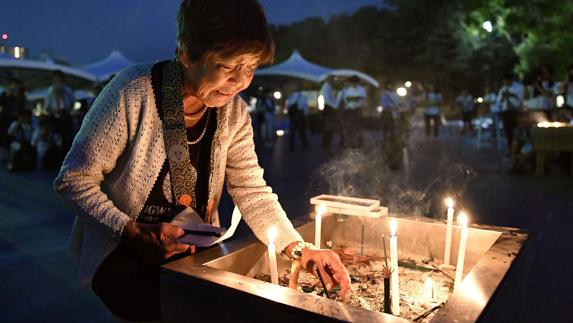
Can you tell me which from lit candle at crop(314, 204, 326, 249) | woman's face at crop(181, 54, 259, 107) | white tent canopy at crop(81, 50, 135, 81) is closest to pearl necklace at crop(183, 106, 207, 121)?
woman's face at crop(181, 54, 259, 107)

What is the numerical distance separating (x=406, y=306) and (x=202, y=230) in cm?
90

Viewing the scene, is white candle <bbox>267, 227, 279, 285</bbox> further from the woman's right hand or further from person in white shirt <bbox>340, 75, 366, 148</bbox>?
person in white shirt <bbox>340, 75, 366, 148</bbox>

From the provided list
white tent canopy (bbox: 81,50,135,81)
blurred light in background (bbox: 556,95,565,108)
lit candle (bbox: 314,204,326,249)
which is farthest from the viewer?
white tent canopy (bbox: 81,50,135,81)

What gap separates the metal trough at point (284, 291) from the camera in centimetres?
129

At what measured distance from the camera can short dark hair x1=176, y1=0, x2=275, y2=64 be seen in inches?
58.9

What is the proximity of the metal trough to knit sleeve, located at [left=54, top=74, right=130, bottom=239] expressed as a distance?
10.6 inches

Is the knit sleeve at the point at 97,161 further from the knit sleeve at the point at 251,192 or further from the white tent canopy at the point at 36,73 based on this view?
the white tent canopy at the point at 36,73

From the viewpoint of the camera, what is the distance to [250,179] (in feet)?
6.67

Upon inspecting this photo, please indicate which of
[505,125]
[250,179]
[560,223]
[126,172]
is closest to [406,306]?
[250,179]

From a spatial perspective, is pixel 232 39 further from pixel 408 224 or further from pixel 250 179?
pixel 408 224

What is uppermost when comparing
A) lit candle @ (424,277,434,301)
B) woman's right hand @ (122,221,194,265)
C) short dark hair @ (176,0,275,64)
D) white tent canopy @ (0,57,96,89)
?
white tent canopy @ (0,57,96,89)

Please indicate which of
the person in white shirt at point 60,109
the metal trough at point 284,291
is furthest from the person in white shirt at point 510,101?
the person in white shirt at point 60,109

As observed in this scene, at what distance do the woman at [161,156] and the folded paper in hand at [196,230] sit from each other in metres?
0.06

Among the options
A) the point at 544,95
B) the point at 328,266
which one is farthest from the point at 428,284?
the point at 544,95
